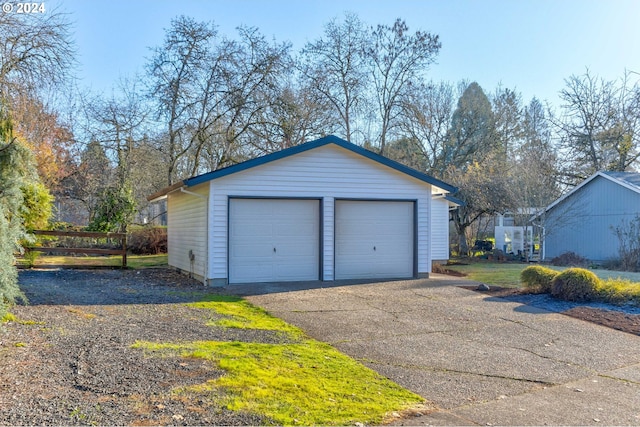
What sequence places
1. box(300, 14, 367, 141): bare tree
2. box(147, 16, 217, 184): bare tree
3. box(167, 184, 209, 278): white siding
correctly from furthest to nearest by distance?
box(300, 14, 367, 141): bare tree → box(147, 16, 217, 184): bare tree → box(167, 184, 209, 278): white siding

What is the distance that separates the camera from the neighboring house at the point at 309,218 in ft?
38.1

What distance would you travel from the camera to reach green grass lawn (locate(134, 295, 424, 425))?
3.86 meters

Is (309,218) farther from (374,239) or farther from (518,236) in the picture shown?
(518,236)

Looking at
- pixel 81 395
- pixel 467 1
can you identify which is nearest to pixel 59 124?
pixel 467 1

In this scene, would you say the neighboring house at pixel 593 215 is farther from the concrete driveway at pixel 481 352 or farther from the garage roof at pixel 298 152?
the concrete driveway at pixel 481 352

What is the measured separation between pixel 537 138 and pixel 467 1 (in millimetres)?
19243

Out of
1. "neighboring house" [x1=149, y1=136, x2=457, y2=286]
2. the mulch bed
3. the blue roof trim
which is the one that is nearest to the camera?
the mulch bed

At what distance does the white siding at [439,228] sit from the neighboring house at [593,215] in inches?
220

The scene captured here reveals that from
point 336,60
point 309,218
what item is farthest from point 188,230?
point 336,60

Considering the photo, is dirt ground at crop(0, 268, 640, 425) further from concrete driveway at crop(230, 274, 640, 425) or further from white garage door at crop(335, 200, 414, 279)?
white garage door at crop(335, 200, 414, 279)

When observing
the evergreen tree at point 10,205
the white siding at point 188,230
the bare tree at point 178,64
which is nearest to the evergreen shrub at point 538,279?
the white siding at point 188,230

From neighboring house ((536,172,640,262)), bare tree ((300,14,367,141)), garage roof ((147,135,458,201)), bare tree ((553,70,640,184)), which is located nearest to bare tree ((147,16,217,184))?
bare tree ((300,14,367,141))

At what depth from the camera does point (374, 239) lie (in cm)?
1315

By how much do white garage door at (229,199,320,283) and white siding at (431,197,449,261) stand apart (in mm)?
7689
